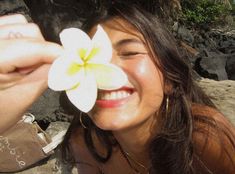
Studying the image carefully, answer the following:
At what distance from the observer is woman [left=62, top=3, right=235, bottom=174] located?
151 centimetres

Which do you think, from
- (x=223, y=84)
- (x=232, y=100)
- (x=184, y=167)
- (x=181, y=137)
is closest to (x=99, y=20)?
(x=181, y=137)

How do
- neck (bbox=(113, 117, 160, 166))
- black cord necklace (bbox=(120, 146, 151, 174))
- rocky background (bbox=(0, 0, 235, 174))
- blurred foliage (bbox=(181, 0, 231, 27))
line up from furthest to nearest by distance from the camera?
1. blurred foliage (bbox=(181, 0, 231, 27))
2. rocky background (bbox=(0, 0, 235, 174))
3. black cord necklace (bbox=(120, 146, 151, 174))
4. neck (bbox=(113, 117, 160, 166))

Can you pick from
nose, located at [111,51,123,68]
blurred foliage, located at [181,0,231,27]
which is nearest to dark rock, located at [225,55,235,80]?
blurred foliage, located at [181,0,231,27]

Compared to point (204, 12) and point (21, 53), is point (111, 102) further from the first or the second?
point (204, 12)

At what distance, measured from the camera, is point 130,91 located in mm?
1507

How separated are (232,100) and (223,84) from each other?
0.61 metres

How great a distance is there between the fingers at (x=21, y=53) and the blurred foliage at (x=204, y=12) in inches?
347

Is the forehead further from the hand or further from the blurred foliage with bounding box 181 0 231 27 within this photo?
the blurred foliage with bounding box 181 0 231 27

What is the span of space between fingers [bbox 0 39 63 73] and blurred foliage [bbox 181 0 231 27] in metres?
8.81

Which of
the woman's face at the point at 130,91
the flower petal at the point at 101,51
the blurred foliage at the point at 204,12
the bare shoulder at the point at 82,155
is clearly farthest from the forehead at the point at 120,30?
the blurred foliage at the point at 204,12

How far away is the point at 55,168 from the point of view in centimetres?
311

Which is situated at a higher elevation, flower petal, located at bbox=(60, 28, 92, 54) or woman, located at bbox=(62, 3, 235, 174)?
flower petal, located at bbox=(60, 28, 92, 54)

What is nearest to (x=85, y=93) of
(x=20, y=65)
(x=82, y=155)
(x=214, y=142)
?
(x=20, y=65)

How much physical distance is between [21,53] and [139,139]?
1101 millimetres
